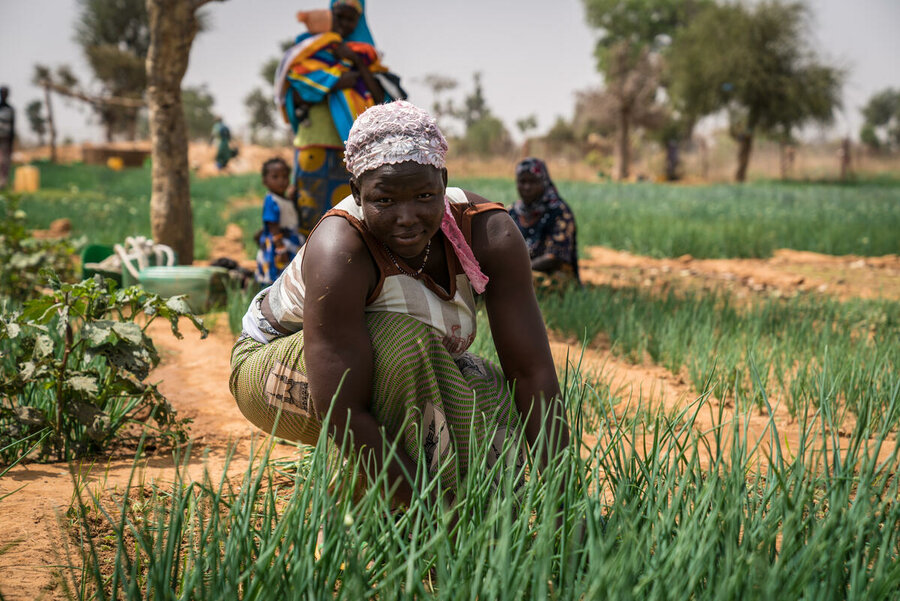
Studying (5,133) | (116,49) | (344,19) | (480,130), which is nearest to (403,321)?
(344,19)

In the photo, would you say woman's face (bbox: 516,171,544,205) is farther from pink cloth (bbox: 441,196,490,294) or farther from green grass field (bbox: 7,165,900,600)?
pink cloth (bbox: 441,196,490,294)

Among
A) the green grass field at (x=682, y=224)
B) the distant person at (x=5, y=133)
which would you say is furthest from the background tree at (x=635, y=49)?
the distant person at (x=5, y=133)

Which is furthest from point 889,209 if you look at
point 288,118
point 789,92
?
point 789,92

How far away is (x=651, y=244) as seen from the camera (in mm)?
8703

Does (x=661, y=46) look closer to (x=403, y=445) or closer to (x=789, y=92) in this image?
(x=789, y=92)

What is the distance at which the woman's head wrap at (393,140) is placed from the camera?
1.66m

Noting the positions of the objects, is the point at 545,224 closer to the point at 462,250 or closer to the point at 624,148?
the point at 462,250

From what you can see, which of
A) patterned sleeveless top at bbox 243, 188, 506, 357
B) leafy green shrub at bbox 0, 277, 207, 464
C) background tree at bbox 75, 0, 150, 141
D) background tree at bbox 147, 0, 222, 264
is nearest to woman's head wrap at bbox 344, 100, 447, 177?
patterned sleeveless top at bbox 243, 188, 506, 357

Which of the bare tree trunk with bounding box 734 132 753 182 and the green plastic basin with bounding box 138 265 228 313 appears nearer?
the green plastic basin with bounding box 138 265 228 313

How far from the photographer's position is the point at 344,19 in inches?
184

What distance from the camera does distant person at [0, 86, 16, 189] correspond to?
13.0m

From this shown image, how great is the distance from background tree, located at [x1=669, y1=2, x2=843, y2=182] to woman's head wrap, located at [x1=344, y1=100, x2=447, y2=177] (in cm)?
2925

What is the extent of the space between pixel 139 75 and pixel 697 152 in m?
28.5

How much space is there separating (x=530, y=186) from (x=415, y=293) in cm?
360
